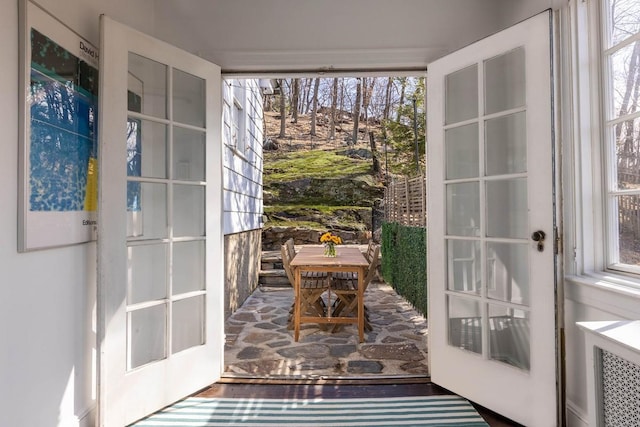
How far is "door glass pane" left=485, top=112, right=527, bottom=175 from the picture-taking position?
2291mm

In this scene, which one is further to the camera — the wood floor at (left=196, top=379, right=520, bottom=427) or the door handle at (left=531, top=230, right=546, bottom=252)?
the wood floor at (left=196, top=379, right=520, bottom=427)

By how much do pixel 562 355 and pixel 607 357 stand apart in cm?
91

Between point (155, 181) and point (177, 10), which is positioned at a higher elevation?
point (177, 10)

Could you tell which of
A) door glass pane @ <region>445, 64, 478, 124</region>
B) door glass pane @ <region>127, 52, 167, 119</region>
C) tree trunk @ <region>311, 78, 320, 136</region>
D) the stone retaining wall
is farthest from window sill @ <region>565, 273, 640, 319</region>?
tree trunk @ <region>311, 78, 320, 136</region>

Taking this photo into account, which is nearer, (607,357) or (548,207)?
(607,357)

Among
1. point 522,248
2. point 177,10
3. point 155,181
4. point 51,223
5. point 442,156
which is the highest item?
point 177,10

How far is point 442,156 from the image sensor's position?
8.61 feet

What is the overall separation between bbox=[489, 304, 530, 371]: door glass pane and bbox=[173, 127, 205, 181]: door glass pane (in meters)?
2.21

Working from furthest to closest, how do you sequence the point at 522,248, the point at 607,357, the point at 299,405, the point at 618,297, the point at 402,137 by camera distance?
the point at 402,137, the point at 299,405, the point at 522,248, the point at 618,297, the point at 607,357

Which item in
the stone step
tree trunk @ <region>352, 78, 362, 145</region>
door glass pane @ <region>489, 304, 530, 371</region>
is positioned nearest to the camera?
door glass pane @ <region>489, 304, 530, 371</region>

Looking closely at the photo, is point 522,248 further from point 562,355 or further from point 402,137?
point 402,137

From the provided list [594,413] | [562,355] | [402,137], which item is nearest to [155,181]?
[594,413]

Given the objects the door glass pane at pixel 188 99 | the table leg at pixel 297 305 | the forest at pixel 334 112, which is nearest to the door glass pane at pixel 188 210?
the door glass pane at pixel 188 99

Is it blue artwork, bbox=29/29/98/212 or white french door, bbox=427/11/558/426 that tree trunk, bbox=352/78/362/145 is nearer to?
white french door, bbox=427/11/558/426
